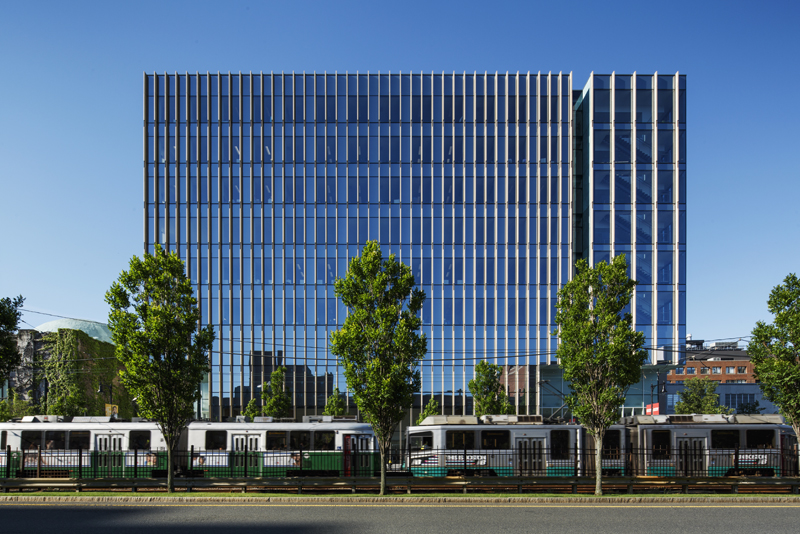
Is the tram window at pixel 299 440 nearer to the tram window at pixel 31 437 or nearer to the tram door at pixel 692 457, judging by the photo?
the tram window at pixel 31 437

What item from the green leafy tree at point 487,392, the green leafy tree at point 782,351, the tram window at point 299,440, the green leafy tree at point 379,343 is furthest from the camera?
the green leafy tree at point 487,392

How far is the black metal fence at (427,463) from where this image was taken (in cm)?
2981

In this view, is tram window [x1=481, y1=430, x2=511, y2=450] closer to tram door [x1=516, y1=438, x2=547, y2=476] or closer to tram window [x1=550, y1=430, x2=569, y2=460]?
tram door [x1=516, y1=438, x2=547, y2=476]

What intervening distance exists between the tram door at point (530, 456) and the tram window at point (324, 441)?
8764 millimetres

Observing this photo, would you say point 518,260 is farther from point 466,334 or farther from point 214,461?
point 214,461

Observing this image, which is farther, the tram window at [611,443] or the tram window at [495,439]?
the tram window at [611,443]

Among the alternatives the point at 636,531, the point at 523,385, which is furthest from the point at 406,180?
the point at 636,531

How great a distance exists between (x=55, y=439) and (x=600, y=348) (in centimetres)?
2530

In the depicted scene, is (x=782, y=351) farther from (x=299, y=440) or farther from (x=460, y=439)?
(x=299, y=440)

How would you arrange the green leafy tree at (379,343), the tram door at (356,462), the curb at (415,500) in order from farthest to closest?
the tram door at (356,462) → the green leafy tree at (379,343) → the curb at (415,500)

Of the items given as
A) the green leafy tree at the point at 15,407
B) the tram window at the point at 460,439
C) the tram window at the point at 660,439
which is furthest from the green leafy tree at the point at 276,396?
the tram window at the point at 660,439

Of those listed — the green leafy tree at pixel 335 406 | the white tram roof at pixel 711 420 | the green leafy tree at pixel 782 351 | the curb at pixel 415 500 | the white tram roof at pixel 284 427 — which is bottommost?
the green leafy tree at pixel 335 406

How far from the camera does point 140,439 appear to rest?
31953 mm

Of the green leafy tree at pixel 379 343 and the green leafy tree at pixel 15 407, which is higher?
the green leafy tree at pixel 379 343
